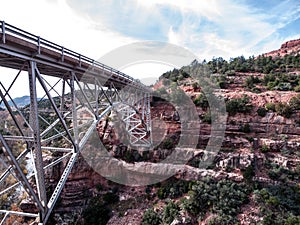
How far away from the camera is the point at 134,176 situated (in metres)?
16.5

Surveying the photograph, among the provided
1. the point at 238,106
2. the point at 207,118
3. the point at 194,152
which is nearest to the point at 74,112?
the point at 194,152

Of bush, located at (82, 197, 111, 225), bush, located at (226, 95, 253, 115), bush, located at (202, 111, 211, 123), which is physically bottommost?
bush, located at (82, 197, 111, 225)

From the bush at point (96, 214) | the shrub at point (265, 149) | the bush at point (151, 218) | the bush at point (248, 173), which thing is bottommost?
the bush at point (96, 214)

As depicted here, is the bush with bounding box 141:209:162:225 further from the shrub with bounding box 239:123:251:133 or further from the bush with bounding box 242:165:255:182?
the shrub with bounding box 239:123:251:133

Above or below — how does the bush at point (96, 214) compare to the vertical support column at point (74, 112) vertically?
below

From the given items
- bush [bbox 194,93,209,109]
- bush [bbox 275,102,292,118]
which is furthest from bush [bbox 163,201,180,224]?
bush [bbox 275,102,292,118]

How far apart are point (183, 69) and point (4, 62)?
2424 centimetres

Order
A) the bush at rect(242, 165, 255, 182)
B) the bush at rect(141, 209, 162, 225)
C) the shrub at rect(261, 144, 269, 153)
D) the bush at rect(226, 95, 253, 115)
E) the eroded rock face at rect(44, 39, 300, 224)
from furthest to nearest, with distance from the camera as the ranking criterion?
1. the bush at rect(226, 95, 253, 115)
2. the shrub at rect(261, 144, 269, 153)
3. the eroded rock face at rect(44, 39, 300, 224)
4. the bush at rect(242, 165, 255, 182)
5. the bush at rect(141, 209, 162, 225)

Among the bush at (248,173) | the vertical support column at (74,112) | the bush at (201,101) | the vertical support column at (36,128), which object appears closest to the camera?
the vertical support column at (36,128)

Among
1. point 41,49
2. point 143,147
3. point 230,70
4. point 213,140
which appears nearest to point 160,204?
point 143,147

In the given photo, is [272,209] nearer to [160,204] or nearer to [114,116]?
[160,204]

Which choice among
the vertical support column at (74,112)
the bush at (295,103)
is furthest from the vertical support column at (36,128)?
the bush at (295,103)

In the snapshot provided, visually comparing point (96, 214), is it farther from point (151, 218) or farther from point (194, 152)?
point (194, 152)

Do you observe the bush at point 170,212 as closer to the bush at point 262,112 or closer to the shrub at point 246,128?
the shrub at point 246,128
